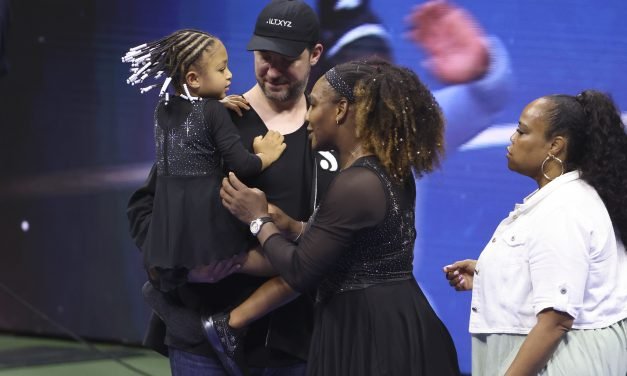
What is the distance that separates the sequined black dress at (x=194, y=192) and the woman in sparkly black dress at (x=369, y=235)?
0.22 m

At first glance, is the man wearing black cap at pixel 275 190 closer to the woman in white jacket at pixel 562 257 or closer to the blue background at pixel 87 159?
the woman in white jacket at pixel 562 257

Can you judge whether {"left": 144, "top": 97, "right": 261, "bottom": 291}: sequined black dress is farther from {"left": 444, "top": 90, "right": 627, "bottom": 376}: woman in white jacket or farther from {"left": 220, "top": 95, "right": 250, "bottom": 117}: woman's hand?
{"left": 444, "top": 90, "right": 627, "bottom": 376}: woman in white jacket

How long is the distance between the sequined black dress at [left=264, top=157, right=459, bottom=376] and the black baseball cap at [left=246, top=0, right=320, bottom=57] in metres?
0.49

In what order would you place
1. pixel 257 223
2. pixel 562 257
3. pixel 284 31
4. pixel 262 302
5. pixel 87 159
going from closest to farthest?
pixel 562 257, pixel 257 223, pixel 262 302, pixel 284 31, pixel 87 159

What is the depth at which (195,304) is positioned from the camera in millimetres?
2740

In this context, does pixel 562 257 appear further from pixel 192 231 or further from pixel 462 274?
pixel 192 231

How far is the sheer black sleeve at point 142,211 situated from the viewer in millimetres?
2783

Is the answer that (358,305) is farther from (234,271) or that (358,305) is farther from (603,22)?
(603,22)

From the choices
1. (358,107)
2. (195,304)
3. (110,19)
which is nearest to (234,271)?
(195,304)

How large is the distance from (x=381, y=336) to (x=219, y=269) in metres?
0.49

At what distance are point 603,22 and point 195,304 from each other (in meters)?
2.23

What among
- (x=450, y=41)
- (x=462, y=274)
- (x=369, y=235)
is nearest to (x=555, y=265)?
(x=369, y=235)

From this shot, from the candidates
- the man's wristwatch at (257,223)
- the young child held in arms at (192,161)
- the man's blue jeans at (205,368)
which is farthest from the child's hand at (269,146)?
the man's blue jeans at (205,368)

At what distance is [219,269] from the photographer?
264 centimetres
